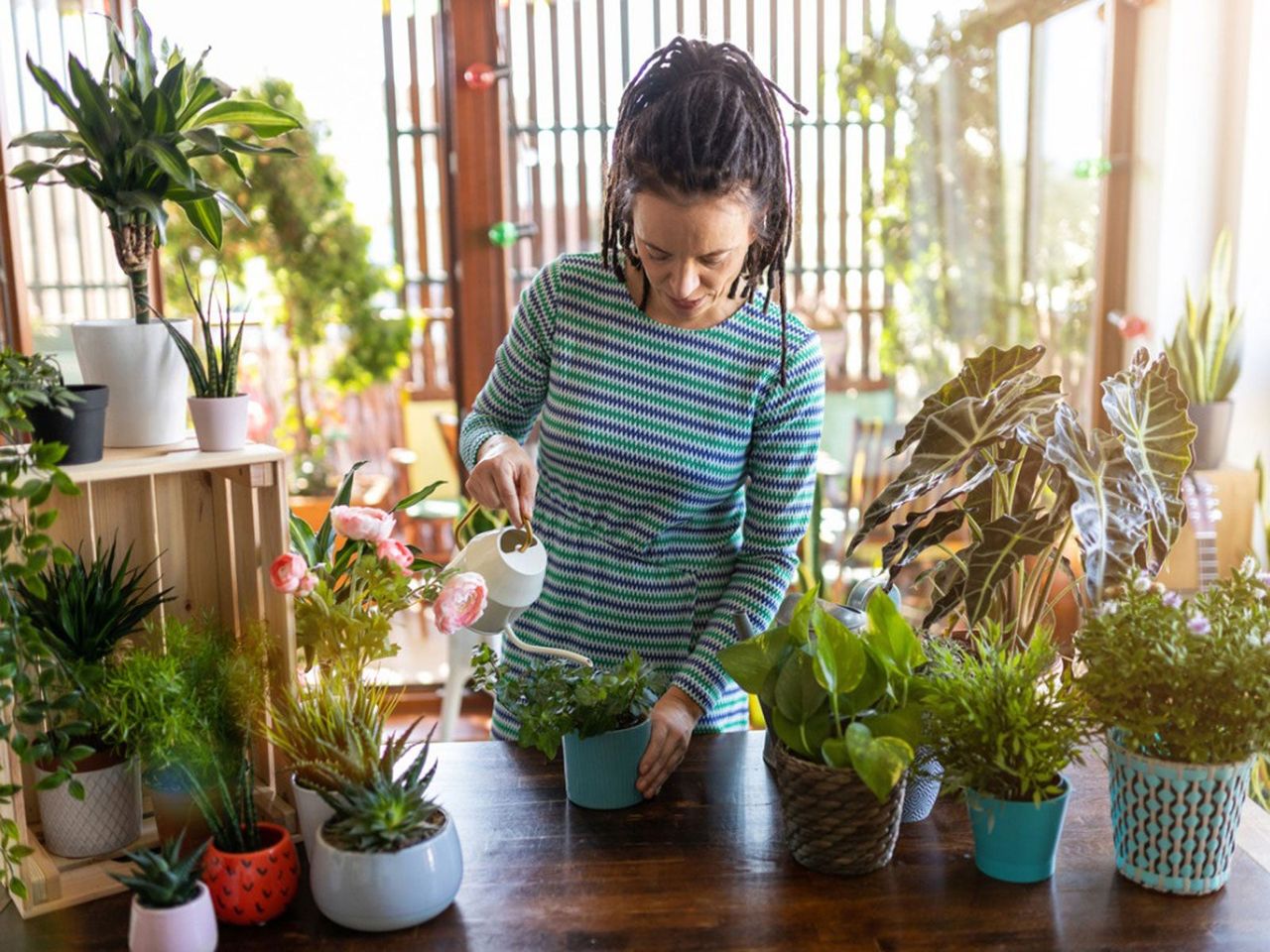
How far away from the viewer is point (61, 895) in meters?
1.24

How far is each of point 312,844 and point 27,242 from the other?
2613mm

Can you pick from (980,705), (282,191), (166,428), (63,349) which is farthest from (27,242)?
(980,705)

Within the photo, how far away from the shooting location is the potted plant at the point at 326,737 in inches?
47.6

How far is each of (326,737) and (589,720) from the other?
0.94 feet

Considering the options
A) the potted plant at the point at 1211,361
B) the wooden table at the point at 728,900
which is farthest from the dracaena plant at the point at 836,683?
the potted plant at the point at 1211,361

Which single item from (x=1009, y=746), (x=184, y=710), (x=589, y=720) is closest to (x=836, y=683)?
(x=1009, y=746)

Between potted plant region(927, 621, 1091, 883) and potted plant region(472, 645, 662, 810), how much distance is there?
0.33 metres

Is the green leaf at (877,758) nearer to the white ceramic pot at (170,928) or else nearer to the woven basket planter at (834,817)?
the woven basket planter at (834,817)

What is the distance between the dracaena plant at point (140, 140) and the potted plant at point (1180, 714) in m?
1.00

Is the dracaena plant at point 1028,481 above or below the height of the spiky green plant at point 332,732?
above

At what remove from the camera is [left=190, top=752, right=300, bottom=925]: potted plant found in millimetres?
1176

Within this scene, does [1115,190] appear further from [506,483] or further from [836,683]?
[836,683]

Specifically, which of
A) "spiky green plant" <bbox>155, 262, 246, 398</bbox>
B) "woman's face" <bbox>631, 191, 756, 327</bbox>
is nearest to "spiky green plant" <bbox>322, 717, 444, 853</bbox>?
"spiky green plant" <bbox>155, 262, 246, 398</bbox>

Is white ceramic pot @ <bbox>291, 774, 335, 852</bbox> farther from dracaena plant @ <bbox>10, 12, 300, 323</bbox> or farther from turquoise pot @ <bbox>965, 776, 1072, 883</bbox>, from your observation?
turquoise pot @ <bbox>965, 776, 1072, 883</bbox>
